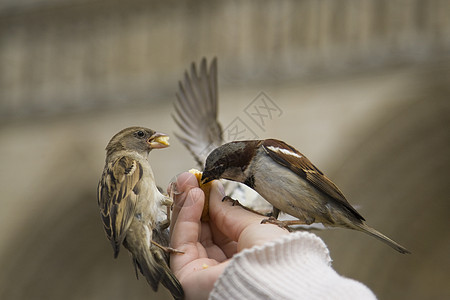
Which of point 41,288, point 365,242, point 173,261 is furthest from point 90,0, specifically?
point 173,261

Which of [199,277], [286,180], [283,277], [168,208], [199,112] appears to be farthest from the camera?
[199,112]

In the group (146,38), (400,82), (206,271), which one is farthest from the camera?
(146,38)

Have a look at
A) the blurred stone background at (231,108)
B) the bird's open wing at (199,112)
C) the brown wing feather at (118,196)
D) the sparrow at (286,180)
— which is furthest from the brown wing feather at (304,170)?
the blurred stone background at (231,108)

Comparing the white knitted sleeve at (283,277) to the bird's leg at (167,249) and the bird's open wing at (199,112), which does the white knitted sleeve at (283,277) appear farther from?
the bird's open wing at (199,112)

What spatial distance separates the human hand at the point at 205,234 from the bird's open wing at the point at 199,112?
1.17 meters

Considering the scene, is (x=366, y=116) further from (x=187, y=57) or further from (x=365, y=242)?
(x=187, y=57)

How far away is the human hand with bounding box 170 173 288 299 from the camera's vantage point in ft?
5.79

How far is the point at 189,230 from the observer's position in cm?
200

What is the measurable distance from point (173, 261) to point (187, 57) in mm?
5663

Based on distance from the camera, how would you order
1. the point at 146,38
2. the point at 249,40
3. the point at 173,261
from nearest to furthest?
1. the point at 173,261
2. the point at 249,40
3. the point at 146,38

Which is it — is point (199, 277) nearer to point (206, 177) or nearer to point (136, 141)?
point (206, 177)

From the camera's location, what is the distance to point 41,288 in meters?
8.14

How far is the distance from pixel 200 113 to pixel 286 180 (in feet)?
3.83

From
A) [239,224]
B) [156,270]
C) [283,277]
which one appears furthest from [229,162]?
[283,277]
